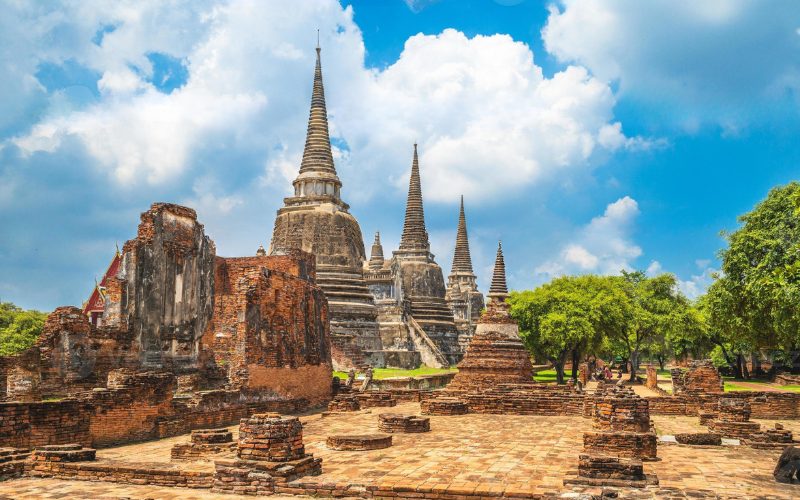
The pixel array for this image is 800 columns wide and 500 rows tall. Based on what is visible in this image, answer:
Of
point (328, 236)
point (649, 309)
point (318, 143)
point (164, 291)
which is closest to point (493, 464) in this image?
point (164, 291)

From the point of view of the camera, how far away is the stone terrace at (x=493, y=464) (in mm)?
8562

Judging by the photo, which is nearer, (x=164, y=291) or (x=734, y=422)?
(x=734, y=422)

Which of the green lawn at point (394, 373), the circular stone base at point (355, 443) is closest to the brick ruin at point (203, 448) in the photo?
the circular stone base at point (355, 443)

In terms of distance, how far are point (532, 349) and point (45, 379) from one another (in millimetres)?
24770

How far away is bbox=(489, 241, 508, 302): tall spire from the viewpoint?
87.5 ft

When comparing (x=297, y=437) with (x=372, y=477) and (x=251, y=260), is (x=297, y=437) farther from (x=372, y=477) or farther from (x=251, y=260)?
(x=251, y=260)

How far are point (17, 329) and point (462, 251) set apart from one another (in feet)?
120

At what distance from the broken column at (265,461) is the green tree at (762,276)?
511 inches

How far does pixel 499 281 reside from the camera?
Result: 1069 inches

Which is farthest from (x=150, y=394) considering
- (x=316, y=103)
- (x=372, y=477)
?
(x=316, y=103)

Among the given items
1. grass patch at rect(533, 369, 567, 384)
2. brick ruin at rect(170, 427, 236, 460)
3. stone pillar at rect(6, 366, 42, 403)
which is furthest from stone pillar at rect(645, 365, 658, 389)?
stone pillar at rect(6, 366, 42, 403)

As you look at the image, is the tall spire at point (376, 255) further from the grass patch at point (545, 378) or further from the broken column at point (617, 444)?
the broken column at point (617, 444)

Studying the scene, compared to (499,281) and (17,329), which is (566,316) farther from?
(17,329)

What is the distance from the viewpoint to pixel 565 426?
1650 cm
